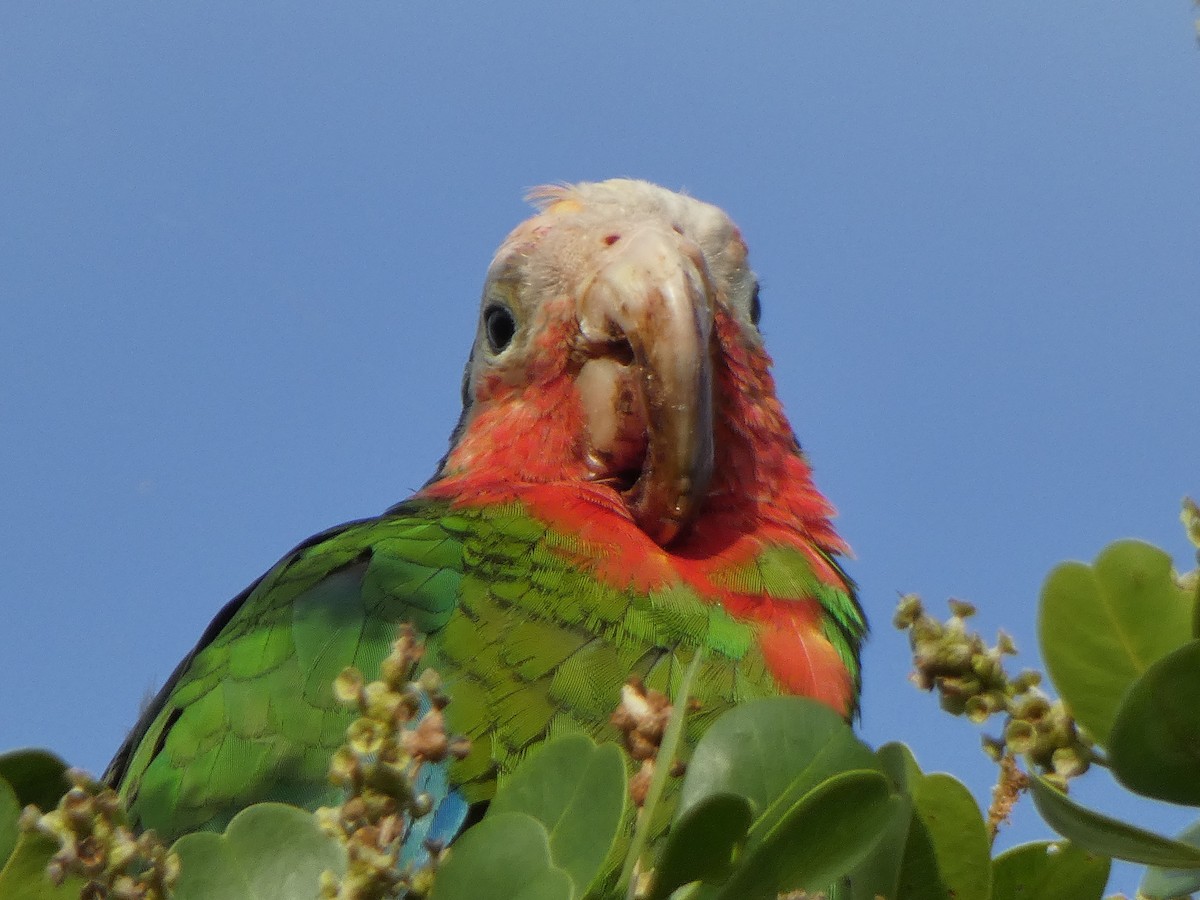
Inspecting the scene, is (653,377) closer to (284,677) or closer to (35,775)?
(284,677)

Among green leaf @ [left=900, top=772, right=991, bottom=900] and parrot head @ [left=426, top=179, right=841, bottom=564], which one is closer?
green leaf @ [left=900, top=772, right=991, bottom=900]

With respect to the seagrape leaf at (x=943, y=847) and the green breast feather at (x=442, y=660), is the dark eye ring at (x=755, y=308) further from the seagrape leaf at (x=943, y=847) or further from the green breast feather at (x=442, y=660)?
the seagrape leaf at (x=943, y=847)

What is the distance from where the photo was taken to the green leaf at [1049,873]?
1.06 metres

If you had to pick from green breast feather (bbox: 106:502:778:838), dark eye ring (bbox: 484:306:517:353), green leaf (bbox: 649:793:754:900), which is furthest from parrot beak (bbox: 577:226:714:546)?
green leaf (bbox: 649:793:754:900)

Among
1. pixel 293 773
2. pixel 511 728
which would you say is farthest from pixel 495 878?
pixel 293 773

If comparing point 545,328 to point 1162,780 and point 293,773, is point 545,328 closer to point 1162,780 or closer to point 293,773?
point 293,773

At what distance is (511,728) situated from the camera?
2.00 m

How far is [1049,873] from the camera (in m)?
1.07

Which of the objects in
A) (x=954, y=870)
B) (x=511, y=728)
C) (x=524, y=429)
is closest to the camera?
(x=954, y=870)

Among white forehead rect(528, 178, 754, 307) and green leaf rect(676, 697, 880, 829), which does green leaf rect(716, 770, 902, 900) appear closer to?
green leaf rect(676, 697, 880, 829)

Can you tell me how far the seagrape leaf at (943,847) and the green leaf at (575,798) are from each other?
1.09 feet

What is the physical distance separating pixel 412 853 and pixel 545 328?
4.97 ft

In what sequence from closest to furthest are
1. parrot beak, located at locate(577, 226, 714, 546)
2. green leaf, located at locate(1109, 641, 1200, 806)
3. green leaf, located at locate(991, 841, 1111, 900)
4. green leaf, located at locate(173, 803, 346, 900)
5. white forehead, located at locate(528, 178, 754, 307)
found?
1. green leaf, located at locate(1109, 641, 1200, 806)
2. green leaf, located at locate(173, 803, 346, 900)
3. green leaf, located at locate(991, 841, 1111, 900)
4. parrot beak, located at locate(577, 226, 714, 546)
5. white forehead, located at locate(528, 178, 754, 307)

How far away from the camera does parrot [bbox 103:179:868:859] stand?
2.11m
